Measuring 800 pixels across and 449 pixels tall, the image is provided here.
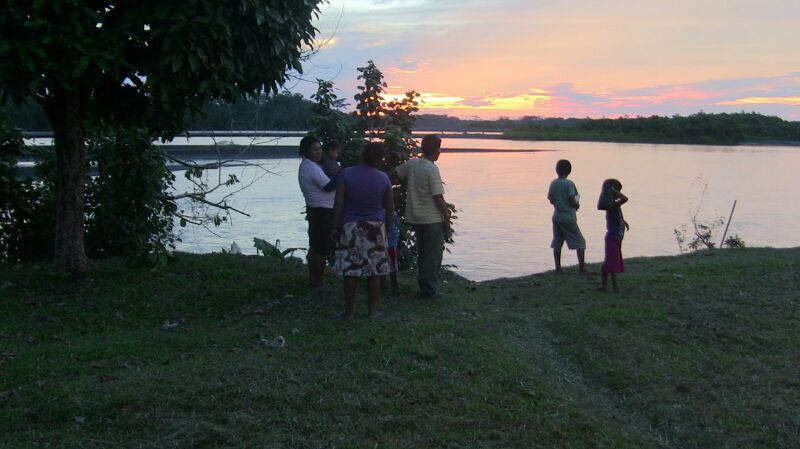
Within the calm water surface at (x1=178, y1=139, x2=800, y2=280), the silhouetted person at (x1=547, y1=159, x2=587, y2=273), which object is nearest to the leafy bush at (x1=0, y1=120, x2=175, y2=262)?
the silhouetted person at (x1=547, y1=159, x2=587, y2=273)

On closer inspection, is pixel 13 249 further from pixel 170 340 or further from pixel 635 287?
pixel 635 287

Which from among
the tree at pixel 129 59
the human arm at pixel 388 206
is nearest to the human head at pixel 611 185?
the human arm at pixel 388 206

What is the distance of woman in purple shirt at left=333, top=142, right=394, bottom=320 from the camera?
7.12 metres

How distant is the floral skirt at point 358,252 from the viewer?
712cm

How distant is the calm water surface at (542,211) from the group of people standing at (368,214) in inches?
282

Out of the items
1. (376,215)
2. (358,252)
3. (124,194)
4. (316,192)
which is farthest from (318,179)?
(124,194)

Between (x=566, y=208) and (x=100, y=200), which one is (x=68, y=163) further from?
(x=566, y=208)

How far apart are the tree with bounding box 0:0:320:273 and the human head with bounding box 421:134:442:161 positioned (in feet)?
5.62

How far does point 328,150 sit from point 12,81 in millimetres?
3055

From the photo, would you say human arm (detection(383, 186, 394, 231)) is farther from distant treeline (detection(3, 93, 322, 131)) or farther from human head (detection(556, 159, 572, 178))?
distant treeline (detection(3, 93, 322, 131))

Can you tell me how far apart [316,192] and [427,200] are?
3.67 feet

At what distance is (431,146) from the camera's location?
8156mm

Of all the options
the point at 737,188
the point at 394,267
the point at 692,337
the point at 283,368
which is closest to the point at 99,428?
the point at 283,368

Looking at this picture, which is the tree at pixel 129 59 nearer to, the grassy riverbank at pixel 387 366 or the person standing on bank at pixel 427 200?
the grassy riverbank at pixel 387 366
